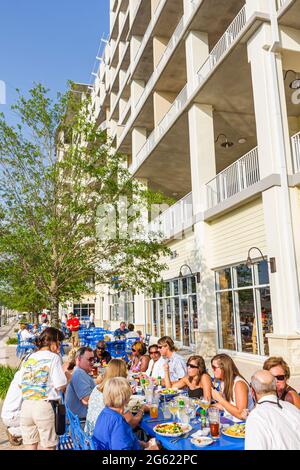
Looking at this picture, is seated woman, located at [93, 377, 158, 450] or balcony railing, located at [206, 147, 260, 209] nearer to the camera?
seated woman, located at [93, 377, 158, 450]

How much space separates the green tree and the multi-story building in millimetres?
1150

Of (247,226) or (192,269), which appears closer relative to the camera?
(247,226)

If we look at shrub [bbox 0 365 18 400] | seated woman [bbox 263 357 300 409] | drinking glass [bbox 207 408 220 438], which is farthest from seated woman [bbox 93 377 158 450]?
shrub [bbox 0 365 18 400]

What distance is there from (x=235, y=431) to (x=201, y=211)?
10954 mm

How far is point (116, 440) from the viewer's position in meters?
3.18

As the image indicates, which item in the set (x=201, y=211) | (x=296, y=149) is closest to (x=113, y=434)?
(x=296, y=149)

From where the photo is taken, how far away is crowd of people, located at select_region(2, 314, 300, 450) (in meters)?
2.71

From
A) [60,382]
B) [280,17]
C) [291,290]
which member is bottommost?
[60,382]

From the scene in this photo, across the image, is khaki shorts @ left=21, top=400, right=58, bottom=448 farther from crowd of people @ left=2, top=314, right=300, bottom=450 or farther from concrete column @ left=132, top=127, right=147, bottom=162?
concrete column @ left=132, top=127, right=147, bottom=162

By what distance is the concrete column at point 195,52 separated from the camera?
50.0 feet

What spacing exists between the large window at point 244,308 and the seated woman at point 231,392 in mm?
6615

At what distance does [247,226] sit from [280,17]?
19.8 feet

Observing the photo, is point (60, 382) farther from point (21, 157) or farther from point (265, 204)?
point (265, 204)
